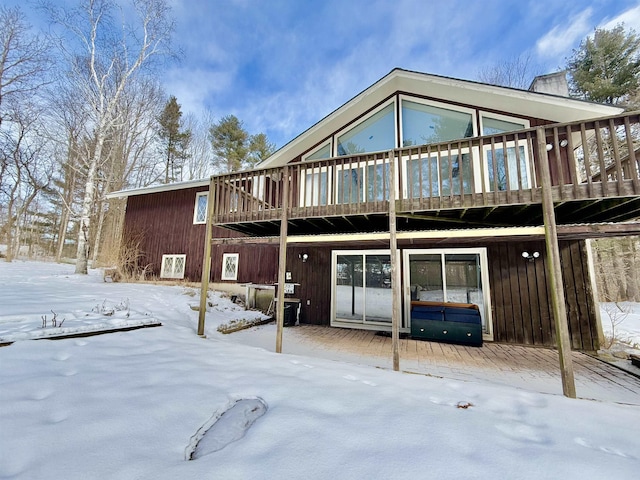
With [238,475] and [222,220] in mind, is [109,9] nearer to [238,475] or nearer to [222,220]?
[222,220]

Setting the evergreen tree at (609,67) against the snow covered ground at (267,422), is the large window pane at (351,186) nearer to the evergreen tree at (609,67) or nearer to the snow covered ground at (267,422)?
the snow covered ground at (267,422)

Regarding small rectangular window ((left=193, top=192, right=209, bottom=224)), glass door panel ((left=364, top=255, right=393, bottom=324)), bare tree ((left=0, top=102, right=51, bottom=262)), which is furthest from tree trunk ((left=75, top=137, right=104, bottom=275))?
glass door panel ((left=364, top=255, right=393, bottom=324))

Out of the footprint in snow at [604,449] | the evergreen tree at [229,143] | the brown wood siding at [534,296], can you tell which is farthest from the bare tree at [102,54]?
the brown wood siding at [534,296]

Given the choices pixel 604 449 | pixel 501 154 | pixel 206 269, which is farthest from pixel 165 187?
pixel 604 449

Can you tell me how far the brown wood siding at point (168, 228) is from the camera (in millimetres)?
10797

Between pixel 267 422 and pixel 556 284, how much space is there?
11.7 ft

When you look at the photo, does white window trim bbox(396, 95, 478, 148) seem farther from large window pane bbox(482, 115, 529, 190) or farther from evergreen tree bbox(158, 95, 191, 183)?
evergreen tree bbox(158, 95, 191, 183)

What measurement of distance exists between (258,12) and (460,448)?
15.4 m

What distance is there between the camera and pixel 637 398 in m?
3.07

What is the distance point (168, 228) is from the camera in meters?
11.4

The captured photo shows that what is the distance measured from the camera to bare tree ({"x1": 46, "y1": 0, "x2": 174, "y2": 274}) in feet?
32.1

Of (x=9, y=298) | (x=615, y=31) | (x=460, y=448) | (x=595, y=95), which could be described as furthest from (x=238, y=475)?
(x=615, y=31)

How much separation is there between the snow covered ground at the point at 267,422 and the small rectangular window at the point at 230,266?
6.89 m

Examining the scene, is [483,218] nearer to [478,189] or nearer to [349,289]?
[478,189]
